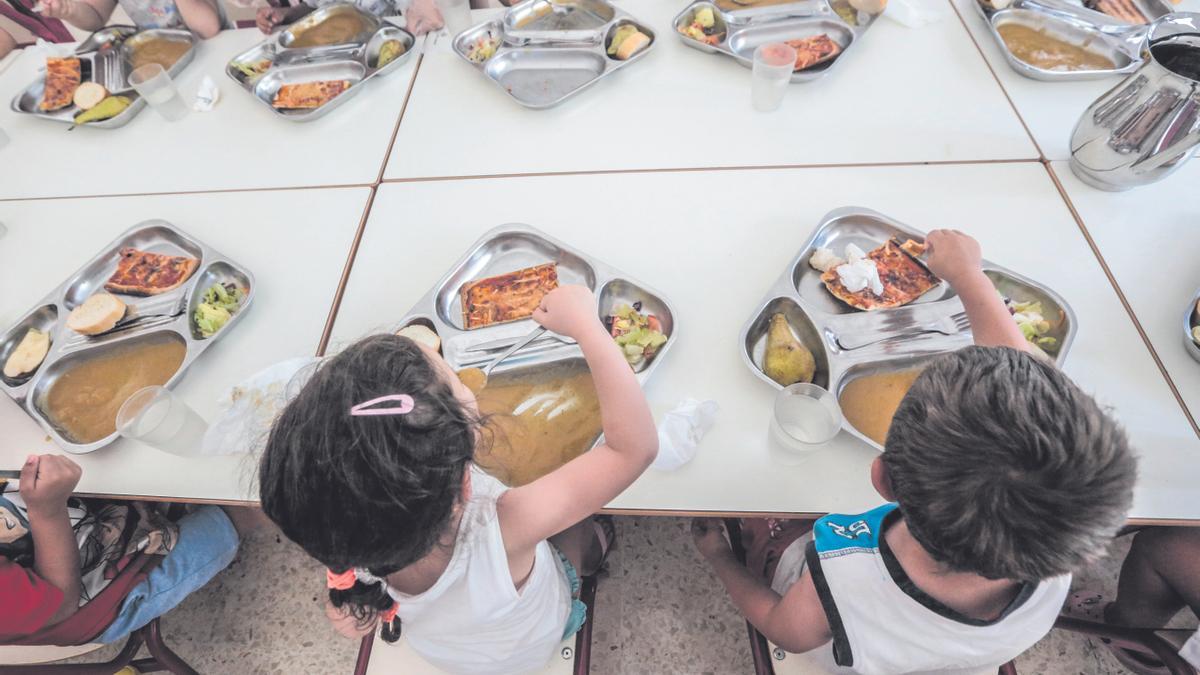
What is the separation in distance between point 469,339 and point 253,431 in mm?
587

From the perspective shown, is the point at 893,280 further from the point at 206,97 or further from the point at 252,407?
the point at 206,97

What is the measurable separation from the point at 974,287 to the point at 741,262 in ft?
1.93

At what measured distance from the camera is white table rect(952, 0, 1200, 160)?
1.90 meters

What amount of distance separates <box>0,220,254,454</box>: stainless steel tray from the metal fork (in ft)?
5.53

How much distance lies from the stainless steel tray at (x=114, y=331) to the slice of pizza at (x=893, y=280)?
1.69m

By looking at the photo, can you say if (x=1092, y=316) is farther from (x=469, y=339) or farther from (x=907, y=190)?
(x=469, y=339)

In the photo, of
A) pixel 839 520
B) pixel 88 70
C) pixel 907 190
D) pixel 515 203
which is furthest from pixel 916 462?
pixel 88 70

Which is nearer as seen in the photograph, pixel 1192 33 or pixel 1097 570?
pixel 1192 33

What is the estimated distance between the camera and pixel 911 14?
2.29 meters

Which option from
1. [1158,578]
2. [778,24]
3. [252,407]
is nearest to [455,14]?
[778,24]

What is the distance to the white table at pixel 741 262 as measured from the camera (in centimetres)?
131

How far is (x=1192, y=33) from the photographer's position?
1567mm

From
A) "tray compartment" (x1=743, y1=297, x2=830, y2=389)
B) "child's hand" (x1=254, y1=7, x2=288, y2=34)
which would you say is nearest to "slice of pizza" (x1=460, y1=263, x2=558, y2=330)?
"tray compartment" (x1=743, y1=297, x2=830, y2=389)

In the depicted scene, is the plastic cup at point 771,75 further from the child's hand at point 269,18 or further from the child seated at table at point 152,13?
the child seated at table at point 152,13
